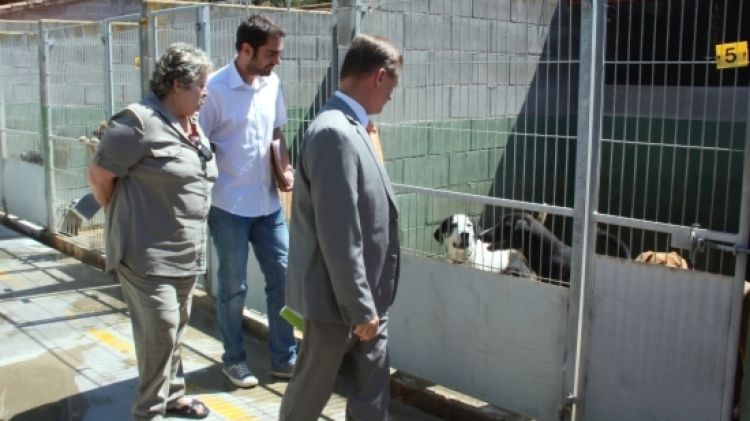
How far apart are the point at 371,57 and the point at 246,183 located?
181 cm

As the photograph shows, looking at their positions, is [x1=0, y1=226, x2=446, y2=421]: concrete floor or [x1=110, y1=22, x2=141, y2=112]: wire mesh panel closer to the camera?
[x1=0, y1=226, x2=446, y2=421]: concrete floor

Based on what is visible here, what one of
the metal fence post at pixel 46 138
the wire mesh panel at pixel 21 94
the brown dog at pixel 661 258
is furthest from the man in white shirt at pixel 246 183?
the wire mesh panel at pixel 21 94

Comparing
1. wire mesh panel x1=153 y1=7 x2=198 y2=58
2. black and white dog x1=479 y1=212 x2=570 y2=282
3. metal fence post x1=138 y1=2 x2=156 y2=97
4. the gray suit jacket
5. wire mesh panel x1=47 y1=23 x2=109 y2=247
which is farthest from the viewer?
wire mesh panel x1=47 y1=23 x2=109 y2=247

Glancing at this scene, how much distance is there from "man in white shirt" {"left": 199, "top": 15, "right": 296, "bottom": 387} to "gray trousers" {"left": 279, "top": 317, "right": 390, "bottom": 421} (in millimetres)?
1575

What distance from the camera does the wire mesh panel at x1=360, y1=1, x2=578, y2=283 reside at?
4461 mm

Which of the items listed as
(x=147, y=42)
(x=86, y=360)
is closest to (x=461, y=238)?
(x=86, y=360)

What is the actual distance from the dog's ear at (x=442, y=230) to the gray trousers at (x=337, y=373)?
1.50 meters

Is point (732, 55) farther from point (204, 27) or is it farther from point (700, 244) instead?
point (204, 27)

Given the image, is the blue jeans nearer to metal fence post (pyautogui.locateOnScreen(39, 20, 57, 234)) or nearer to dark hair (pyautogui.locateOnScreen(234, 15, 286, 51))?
dark hair (pyautogui.locateOnScreen(234, 15, 286, 51))

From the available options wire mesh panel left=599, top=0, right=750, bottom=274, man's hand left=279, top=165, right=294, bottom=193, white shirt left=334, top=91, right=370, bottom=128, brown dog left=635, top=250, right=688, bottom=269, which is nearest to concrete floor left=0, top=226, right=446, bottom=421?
man's hand left=279, top=165, right=294, bottom=193

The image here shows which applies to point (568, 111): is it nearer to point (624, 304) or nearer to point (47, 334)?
point (624, 304)

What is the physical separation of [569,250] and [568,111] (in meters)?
0.74

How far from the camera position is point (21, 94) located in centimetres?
943

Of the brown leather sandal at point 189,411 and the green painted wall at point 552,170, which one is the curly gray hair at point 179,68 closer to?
the green painted wall at point 552,170
